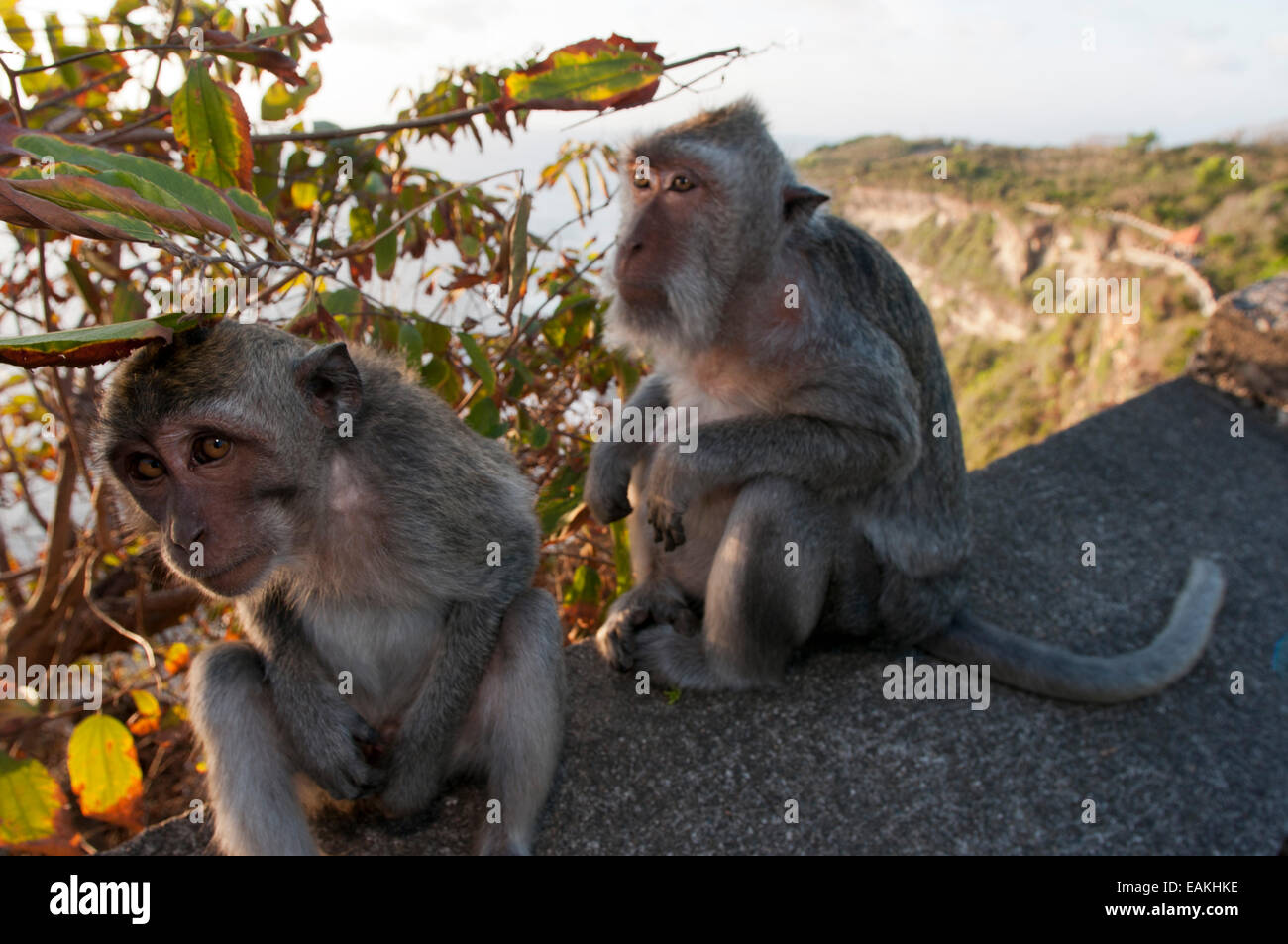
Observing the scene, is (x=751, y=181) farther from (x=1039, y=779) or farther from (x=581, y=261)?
(x=1039, y=779)

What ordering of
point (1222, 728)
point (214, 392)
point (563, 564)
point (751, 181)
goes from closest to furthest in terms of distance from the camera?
point (214, 392) < point (751, 181) < point (1222, 728) < point (563, 564)

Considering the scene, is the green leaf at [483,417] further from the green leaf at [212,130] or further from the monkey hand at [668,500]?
the green leaf at [212,130]

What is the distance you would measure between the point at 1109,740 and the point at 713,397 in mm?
2466

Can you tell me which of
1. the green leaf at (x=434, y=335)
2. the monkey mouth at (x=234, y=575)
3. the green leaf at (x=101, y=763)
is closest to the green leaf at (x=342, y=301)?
the green leaf at (x=434, y=335)

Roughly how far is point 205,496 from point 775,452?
223 cm

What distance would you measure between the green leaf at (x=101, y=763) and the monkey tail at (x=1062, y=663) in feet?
11.5

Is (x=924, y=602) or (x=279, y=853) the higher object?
(x=924, y=602)

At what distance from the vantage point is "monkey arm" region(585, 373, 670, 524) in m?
4.48

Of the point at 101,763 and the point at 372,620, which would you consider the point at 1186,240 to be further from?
the point at 101,763

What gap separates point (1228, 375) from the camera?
26.8 feet

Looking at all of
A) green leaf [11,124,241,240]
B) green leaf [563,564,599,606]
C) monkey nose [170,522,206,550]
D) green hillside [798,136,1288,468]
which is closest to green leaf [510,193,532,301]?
green leaf [11,124,241,240]

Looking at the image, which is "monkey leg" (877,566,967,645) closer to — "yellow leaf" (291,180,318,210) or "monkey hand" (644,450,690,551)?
"monkey hand" (644,450,690,551)

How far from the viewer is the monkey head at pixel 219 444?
2.72 metres
